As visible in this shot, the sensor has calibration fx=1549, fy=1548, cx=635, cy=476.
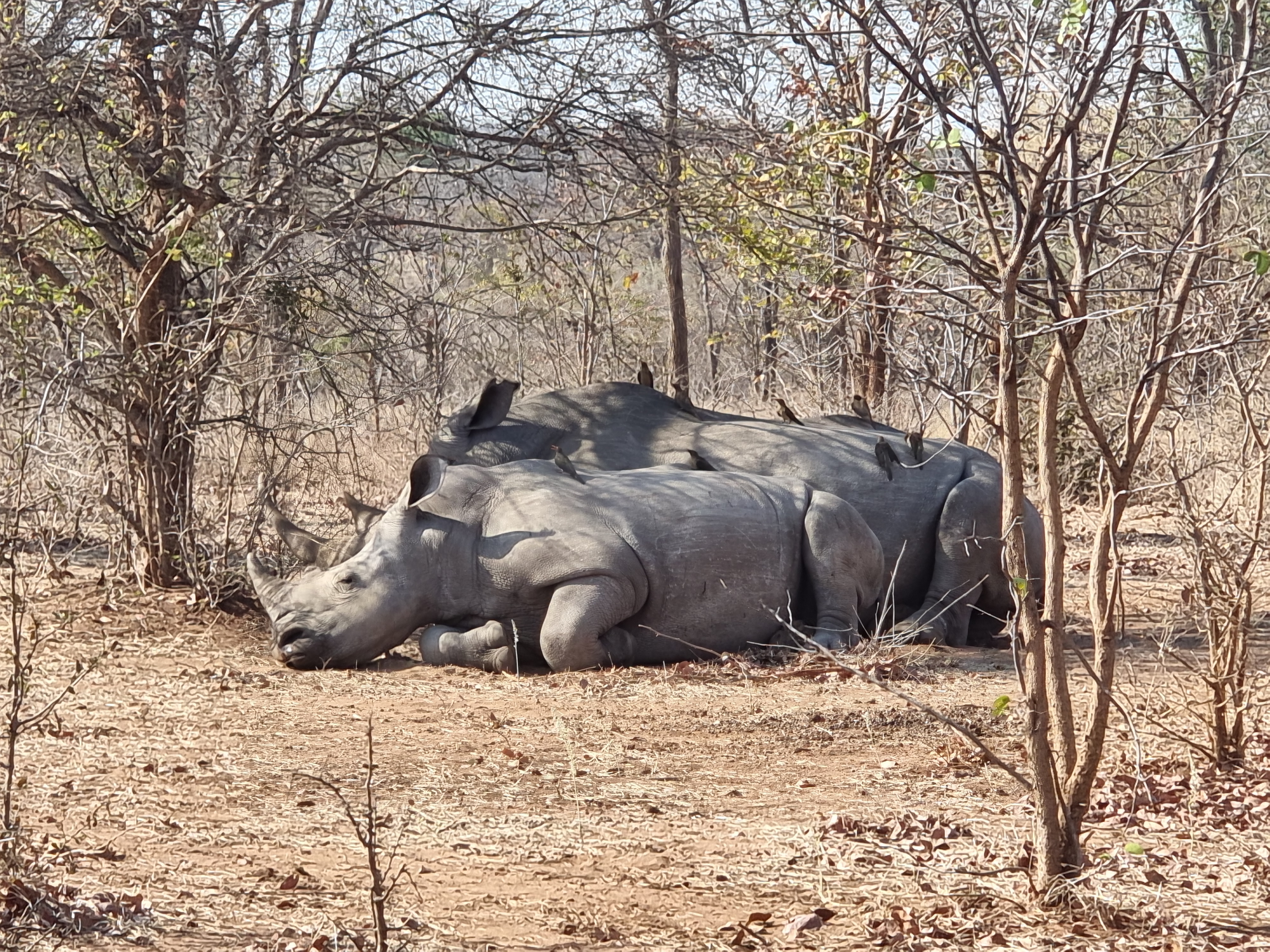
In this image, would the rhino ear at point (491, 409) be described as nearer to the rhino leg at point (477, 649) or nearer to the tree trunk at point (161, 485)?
the tree trunk at point (161, 485)

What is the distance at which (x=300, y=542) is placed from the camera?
351 inches

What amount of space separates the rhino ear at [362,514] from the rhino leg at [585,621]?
127 centimetres

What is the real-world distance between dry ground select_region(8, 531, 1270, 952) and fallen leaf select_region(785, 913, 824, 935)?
0.03 m

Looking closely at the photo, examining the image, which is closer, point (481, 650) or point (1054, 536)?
point (1054, 536)

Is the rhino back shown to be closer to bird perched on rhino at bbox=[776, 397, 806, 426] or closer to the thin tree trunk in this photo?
bird perched on rhino at bbox=[776, 397, 806, 426]

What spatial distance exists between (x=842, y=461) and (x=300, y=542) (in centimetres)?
338

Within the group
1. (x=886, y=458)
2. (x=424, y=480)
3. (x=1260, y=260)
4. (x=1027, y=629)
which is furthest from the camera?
(x=886, y=458)

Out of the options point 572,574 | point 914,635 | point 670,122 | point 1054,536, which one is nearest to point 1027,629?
point 1054,536

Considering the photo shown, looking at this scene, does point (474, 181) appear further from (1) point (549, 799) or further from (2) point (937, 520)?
(1) point (549, 799)

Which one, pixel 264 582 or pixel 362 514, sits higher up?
pixel 362 514

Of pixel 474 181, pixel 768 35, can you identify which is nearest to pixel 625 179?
pixel 474 181

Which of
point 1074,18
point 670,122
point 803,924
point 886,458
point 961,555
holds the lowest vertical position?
point 803,924

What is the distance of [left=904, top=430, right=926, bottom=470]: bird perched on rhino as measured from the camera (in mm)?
9422

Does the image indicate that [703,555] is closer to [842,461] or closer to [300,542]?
[842,461]
